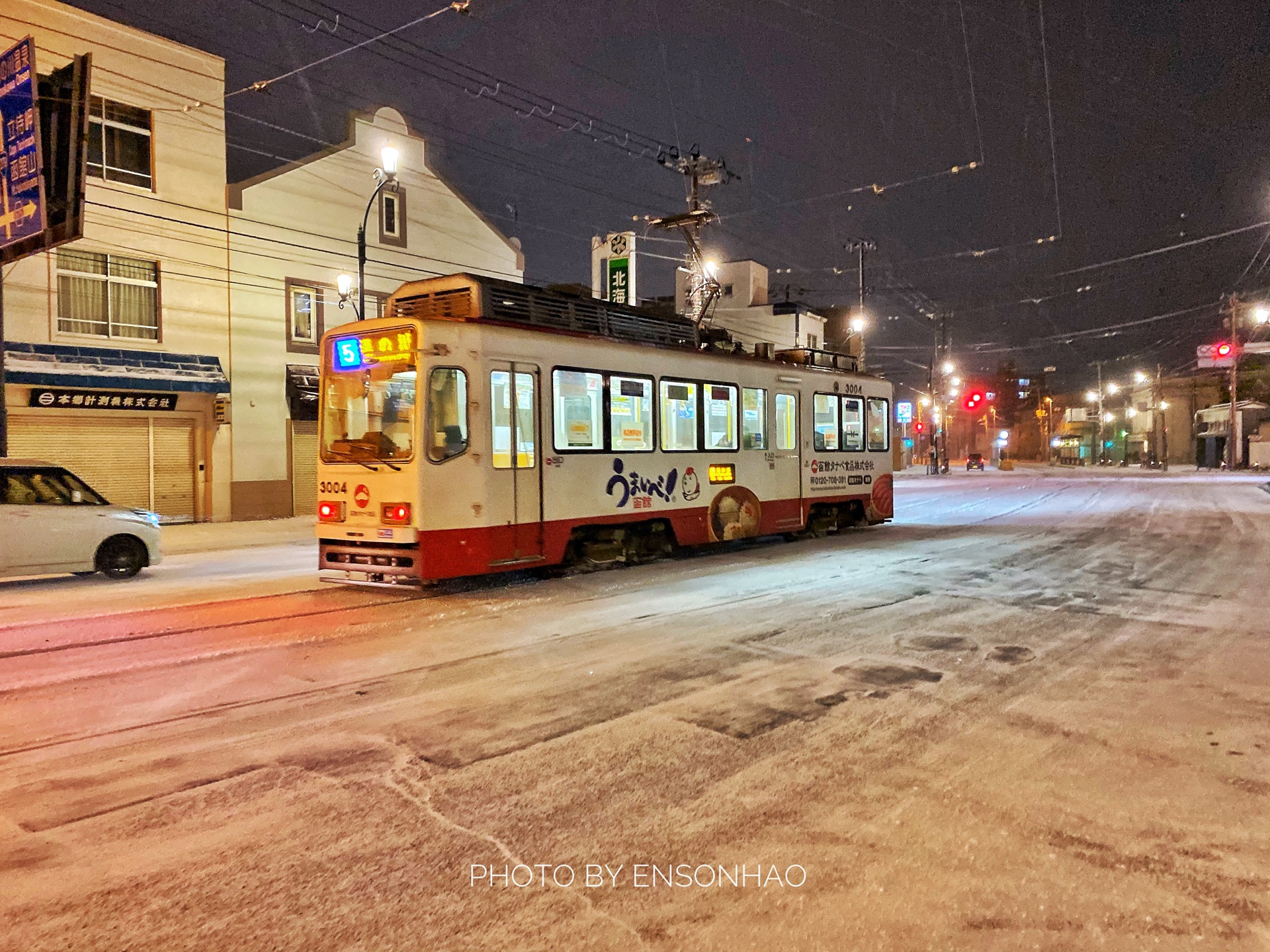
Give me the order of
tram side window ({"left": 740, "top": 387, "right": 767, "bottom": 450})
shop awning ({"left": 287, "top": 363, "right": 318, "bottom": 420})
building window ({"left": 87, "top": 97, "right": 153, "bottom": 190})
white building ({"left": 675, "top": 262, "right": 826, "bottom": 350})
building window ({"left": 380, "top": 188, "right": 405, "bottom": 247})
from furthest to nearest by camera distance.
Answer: white building ({"left": 675, "top": 262, "right": 826, "bottom": 350}) → building window ({"left": 380, "top": 188, "right": 405, "bottom": 247}) → shop awning ({"left": 287, "top": 363, "right": 318, "bottom": 420}) → building window ({"left": 87, "top": 97, "right": 153, "bottom": 190}) → tram side window ({"left": 740, "top": 387, "right": 767, "bottom": 450})

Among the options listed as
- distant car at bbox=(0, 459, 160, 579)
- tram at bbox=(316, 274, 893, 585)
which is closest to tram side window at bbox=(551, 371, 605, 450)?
tram at bbox=(316, 274, 893, 585)

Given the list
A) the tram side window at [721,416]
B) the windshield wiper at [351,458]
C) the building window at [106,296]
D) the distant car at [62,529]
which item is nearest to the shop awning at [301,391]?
the building window at [106,296]

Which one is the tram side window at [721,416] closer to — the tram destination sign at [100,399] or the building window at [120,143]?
the tram destination sign at [100,399]

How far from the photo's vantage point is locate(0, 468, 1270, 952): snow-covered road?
3.27 metres

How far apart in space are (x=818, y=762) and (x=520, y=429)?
6821 mm

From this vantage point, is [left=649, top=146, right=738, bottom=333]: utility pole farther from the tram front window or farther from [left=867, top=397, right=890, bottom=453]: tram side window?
the tram front window

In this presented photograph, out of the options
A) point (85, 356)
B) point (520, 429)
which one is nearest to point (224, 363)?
point (85, 356)

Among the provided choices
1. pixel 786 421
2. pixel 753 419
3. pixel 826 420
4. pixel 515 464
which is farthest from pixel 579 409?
pixel 826 420

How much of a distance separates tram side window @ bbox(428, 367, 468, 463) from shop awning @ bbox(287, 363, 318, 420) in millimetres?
14456

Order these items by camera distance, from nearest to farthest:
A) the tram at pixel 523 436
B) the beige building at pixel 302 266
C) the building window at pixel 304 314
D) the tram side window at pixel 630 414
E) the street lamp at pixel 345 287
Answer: the tram at pixel 523 436
the tram side window at pixel 630 414
the street lamp at pixel 345 287
the beige building at pixel 302 266
the building window at pixel 304 314

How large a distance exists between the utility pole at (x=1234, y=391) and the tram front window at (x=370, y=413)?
51280 mm

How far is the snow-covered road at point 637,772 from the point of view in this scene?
3266 millimetres

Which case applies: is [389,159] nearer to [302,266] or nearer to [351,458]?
[302,266]

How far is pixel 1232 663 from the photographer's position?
23.5 feet
